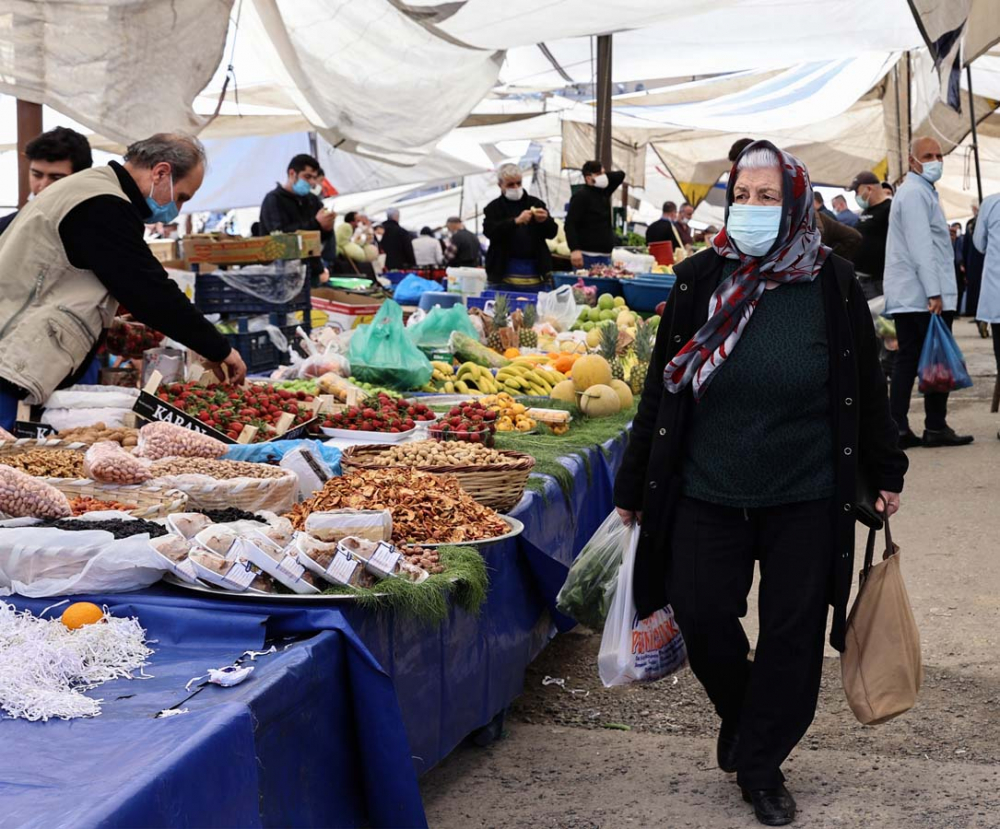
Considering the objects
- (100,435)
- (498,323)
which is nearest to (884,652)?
(100,435)

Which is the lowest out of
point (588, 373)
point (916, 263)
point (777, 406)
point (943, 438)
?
point (943, 438)

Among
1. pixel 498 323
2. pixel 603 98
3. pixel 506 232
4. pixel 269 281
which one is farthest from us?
pixel 603 98

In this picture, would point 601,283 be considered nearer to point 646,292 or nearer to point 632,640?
point 646,292

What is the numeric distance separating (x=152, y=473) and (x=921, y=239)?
6.15 m

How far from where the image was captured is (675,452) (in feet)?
11.1

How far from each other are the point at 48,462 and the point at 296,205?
607cm

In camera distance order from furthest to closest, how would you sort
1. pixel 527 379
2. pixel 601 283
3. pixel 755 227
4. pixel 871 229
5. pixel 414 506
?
pixel 871 229 → pixel 601 283 → pixel 527 379 → pixel 414 506 → pixel 755 227

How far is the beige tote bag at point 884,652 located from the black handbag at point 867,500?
0.28 ft

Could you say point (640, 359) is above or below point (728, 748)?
above

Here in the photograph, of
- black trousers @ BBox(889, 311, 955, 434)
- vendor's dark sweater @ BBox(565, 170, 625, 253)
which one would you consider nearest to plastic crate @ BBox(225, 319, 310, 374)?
black trousers @ BBox(889, 311, 955, 434)

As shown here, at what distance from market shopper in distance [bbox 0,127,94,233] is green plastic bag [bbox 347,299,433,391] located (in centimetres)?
173

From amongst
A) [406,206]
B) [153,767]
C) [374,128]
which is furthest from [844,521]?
[406,206]

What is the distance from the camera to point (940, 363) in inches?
336

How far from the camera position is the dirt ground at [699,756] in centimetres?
356
